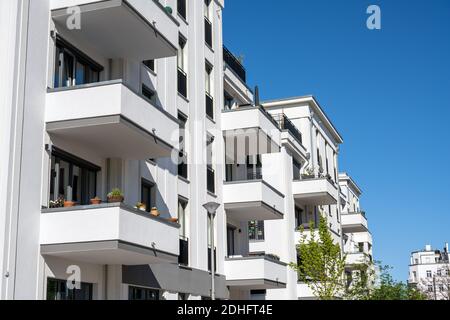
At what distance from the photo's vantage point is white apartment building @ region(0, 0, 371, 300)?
16312 mm

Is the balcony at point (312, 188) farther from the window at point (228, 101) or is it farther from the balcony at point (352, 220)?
the balcony at point (352, 220)

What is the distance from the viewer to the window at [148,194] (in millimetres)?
22141

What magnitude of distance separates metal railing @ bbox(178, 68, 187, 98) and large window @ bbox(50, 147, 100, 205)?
22.6 feet

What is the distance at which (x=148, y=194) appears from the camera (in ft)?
73.6

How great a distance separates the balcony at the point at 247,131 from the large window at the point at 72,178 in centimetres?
1064

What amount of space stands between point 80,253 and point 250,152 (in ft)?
51.6

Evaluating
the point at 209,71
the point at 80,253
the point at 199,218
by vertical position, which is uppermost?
the point at 209,71

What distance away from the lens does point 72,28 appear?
18.5m

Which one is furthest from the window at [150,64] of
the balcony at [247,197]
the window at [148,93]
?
the balcony at [247,197]

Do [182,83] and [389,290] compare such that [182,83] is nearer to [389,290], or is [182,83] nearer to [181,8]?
[181,8]

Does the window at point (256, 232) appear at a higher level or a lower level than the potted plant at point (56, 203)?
higher

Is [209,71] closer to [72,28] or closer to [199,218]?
[199,218]
